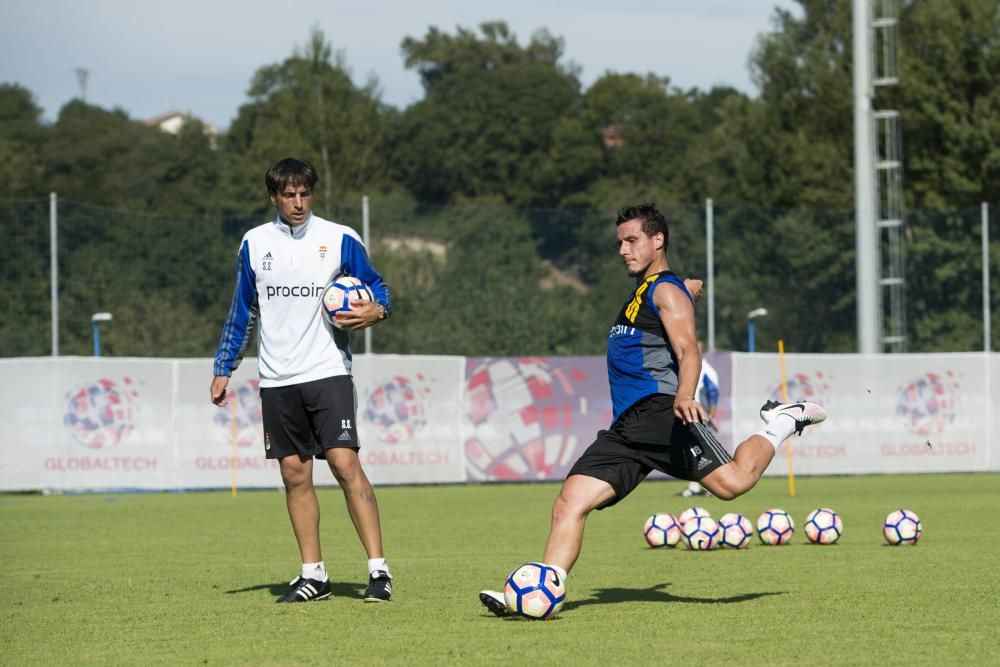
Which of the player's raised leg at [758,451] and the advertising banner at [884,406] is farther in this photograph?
the advertising banner at [884,406]

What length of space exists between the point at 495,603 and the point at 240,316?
2278 mm

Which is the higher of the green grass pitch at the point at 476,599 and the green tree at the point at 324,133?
the green tree at the point at 324,133

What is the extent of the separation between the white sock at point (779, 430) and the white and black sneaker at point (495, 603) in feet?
5.27

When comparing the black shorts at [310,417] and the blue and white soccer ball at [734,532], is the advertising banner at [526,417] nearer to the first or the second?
the blue and white soccer ball at [734,532]

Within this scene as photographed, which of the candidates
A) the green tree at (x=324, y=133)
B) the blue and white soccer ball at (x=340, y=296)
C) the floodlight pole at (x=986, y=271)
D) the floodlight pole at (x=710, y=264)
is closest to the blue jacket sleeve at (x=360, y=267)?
the blue and white soccer ball at (x=340, y=296)

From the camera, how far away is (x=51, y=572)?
417 inches

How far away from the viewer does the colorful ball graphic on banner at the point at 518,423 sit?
77.2ft

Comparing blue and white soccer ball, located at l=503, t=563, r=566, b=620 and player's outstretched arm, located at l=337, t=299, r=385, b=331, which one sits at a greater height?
player's outstretched arm, located at l=337, t=299, r=385, b=331

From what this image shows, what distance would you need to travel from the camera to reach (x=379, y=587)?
8.37 meters

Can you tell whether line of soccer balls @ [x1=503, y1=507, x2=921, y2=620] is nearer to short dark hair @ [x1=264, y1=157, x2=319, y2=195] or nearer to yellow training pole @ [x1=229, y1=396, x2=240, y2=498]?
short dark hair @ [x1=264, y1=157, x2=319, y2=195]

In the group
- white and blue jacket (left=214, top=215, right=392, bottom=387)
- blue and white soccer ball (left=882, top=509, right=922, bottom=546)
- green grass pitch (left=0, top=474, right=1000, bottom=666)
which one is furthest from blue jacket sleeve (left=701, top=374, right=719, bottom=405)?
white and blue jacket (left=214, top=215, right=392, bottom=387)

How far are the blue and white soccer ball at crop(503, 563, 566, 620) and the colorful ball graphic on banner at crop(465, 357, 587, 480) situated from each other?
1596 centimetres

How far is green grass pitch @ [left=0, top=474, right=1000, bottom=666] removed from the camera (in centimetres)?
655

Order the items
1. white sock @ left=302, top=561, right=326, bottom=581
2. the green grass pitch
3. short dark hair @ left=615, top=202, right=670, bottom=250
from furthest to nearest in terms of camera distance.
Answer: white sock @ left=302, top=561, right=326, bottom=581 → short dark hair @ left=615, top=202, right=670, bottom=250 → the green grass pitch
